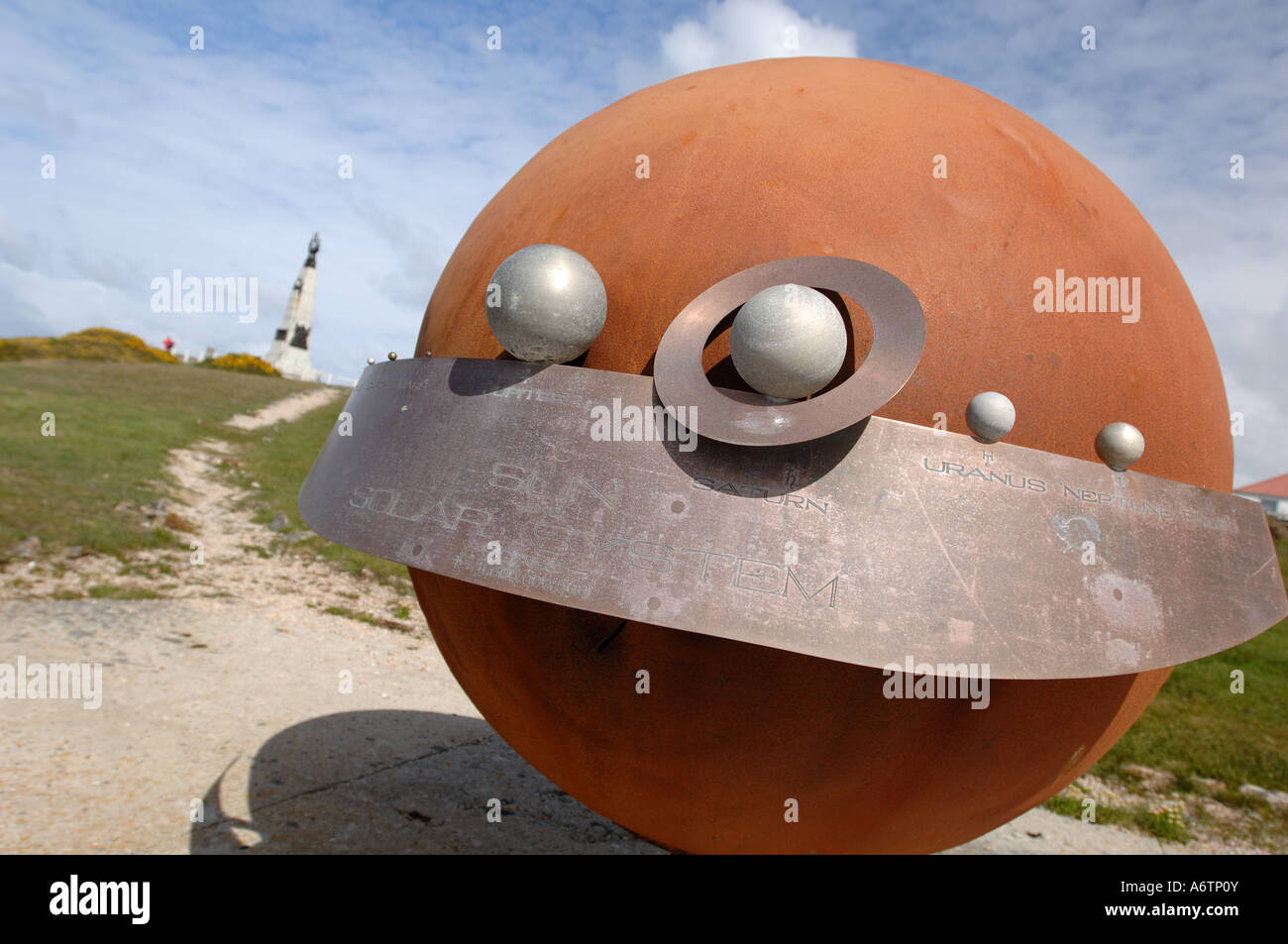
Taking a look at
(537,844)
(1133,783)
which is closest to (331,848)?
(537,844)

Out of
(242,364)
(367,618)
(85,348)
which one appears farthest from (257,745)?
(242,364)

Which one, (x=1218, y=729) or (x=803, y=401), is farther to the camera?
(x=1218, y=729)

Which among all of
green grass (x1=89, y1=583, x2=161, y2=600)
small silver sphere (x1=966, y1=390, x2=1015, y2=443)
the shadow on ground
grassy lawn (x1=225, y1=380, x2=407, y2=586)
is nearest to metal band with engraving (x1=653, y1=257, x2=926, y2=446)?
small silver sphere (x1=966, y1=390, x2=1015, y2=443)

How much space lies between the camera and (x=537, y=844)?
4.66 metres

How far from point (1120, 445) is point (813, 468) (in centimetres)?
95

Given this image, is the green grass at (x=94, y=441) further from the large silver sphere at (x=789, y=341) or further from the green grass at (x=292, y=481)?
the large silver sphere at (x=789, y=341)

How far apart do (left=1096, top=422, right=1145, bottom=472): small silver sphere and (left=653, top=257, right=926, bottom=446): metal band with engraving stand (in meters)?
0.70

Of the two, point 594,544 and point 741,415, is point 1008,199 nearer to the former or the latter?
point 741,415

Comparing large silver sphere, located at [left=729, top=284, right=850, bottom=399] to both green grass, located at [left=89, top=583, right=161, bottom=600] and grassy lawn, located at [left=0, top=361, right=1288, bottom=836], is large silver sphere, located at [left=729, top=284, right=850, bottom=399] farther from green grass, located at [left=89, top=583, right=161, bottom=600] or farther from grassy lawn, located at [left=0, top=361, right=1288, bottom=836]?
green grass, located at [left=89, top=583, right=161, bottom=600]

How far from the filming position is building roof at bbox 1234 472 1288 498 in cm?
3944

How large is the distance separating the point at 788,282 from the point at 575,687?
1.46m

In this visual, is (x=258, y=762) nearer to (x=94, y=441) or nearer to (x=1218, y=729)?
(x=1218, y=729)

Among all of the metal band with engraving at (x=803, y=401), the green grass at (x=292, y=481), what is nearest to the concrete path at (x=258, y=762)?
the green grass at (x=292, y=481)

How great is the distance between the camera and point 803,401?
6.83 ft
